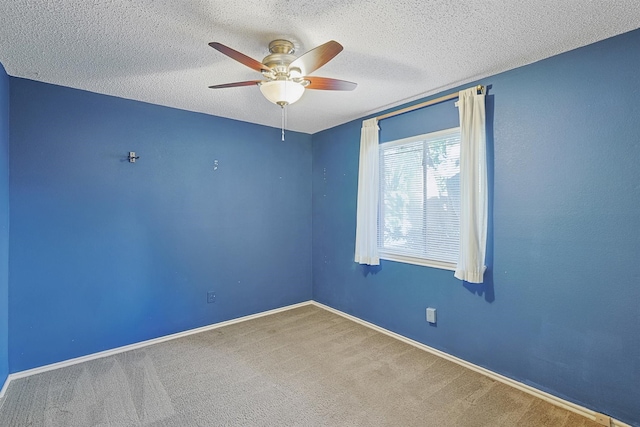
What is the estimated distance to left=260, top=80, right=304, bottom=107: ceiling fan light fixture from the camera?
1.96m

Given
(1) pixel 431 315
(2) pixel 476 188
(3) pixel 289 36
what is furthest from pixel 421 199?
(3) pixel 289 36

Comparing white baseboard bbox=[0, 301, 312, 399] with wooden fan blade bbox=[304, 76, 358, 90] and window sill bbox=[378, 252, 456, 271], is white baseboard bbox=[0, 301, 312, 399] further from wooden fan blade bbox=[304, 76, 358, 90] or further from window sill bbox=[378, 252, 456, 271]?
wooden fan blade bbox=[304, 76, 358, 90]

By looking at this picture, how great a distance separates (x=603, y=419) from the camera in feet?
6.43

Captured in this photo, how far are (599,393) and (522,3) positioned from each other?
8.06 ft

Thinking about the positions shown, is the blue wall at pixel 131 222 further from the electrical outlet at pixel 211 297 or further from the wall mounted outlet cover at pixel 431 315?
the wall mounted outlet cover at pixel 431 315

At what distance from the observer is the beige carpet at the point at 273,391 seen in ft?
6.63

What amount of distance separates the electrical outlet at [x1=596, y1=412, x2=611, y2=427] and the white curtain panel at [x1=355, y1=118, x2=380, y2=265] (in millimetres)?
2019

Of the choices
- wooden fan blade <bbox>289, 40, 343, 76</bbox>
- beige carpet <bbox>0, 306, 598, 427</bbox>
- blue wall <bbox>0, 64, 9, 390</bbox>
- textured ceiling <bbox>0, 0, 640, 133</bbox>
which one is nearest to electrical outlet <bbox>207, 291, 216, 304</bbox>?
beige carpet <bbox>0, 306, 598, 427</bbox>

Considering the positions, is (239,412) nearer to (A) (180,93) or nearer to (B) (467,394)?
(B) (467,394)

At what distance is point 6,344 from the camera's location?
8.02 ft

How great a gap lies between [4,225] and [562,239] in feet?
13.7

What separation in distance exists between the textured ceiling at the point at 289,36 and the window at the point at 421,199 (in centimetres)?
61

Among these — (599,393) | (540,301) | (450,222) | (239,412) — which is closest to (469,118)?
(450,222)

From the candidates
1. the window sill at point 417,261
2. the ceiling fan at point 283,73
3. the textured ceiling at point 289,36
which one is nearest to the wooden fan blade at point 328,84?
the ceiling fan at point 283,73
